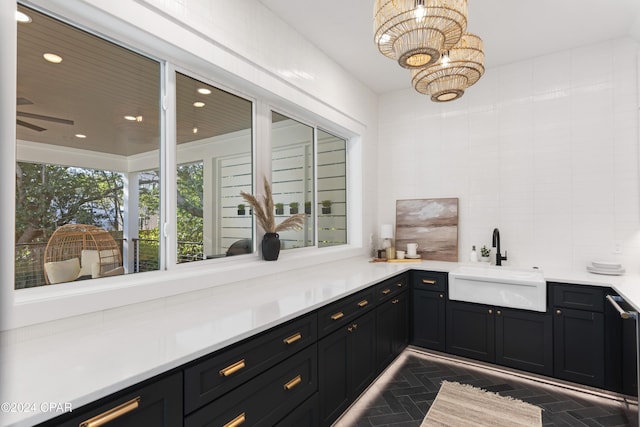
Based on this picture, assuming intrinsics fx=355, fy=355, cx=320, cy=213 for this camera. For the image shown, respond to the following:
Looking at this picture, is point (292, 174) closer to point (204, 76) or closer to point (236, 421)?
point (204, 76)

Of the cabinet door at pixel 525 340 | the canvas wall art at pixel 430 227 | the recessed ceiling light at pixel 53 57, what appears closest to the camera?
the recessed ceiling light at pixel 53 57

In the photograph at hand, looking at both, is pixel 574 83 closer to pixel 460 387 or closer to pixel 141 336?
pixel 460 387

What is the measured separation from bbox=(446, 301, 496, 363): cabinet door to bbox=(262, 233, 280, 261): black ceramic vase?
1.81 metres

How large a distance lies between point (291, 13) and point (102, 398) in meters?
2.79

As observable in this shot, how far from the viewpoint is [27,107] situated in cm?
161

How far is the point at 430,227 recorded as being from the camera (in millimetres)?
4148

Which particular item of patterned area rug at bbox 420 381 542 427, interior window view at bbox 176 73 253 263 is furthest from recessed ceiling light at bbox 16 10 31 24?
patterned area rug at bbox 420 381 542 427

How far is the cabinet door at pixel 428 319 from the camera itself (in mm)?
3443

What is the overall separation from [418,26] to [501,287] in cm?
236

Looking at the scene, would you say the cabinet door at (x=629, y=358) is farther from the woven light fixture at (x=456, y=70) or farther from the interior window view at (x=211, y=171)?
the interior window view at (x=211, y=171)

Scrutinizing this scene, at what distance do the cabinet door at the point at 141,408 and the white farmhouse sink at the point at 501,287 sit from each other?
8.86 feet

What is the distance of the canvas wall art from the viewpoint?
402 cm

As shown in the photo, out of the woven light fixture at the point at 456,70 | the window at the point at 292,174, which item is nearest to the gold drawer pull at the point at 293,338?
the window at the point at 292,174

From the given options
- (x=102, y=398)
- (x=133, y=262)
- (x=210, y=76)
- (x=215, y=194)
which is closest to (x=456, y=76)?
(x=210, y=76)
